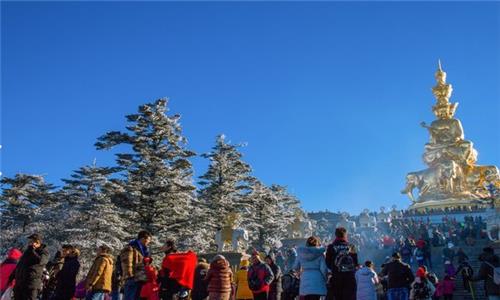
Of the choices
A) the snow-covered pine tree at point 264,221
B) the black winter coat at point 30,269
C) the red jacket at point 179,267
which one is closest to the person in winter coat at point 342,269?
the red jacket at point 179,267

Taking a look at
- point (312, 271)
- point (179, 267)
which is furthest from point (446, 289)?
point (179, 267)

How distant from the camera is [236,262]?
71.3ft

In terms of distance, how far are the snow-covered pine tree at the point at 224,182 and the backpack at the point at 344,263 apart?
72.6ft

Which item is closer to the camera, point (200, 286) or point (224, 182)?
point (200, 286)

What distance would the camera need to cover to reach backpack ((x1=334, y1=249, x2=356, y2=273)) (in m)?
8.06

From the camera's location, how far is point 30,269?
8.62 metres

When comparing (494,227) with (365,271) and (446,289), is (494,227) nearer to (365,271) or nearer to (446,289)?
Result: (446,289)

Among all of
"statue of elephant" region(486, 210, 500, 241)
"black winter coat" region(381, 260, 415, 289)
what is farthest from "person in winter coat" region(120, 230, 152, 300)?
"statue of elephant" region(486, 210, 500, 241)

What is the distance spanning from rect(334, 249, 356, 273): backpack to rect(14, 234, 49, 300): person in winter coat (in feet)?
17.8

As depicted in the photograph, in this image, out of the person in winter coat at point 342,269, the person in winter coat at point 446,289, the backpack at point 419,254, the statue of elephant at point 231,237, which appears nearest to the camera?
the person in winter coat at point 342,269

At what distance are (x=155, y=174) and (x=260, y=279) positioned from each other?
1343cm

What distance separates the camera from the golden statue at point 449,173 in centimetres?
4362

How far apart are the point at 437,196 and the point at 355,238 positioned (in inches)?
598

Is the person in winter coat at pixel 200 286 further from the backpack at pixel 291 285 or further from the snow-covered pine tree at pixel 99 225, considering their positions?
the snow-covered pine tree at pixel 99 225
